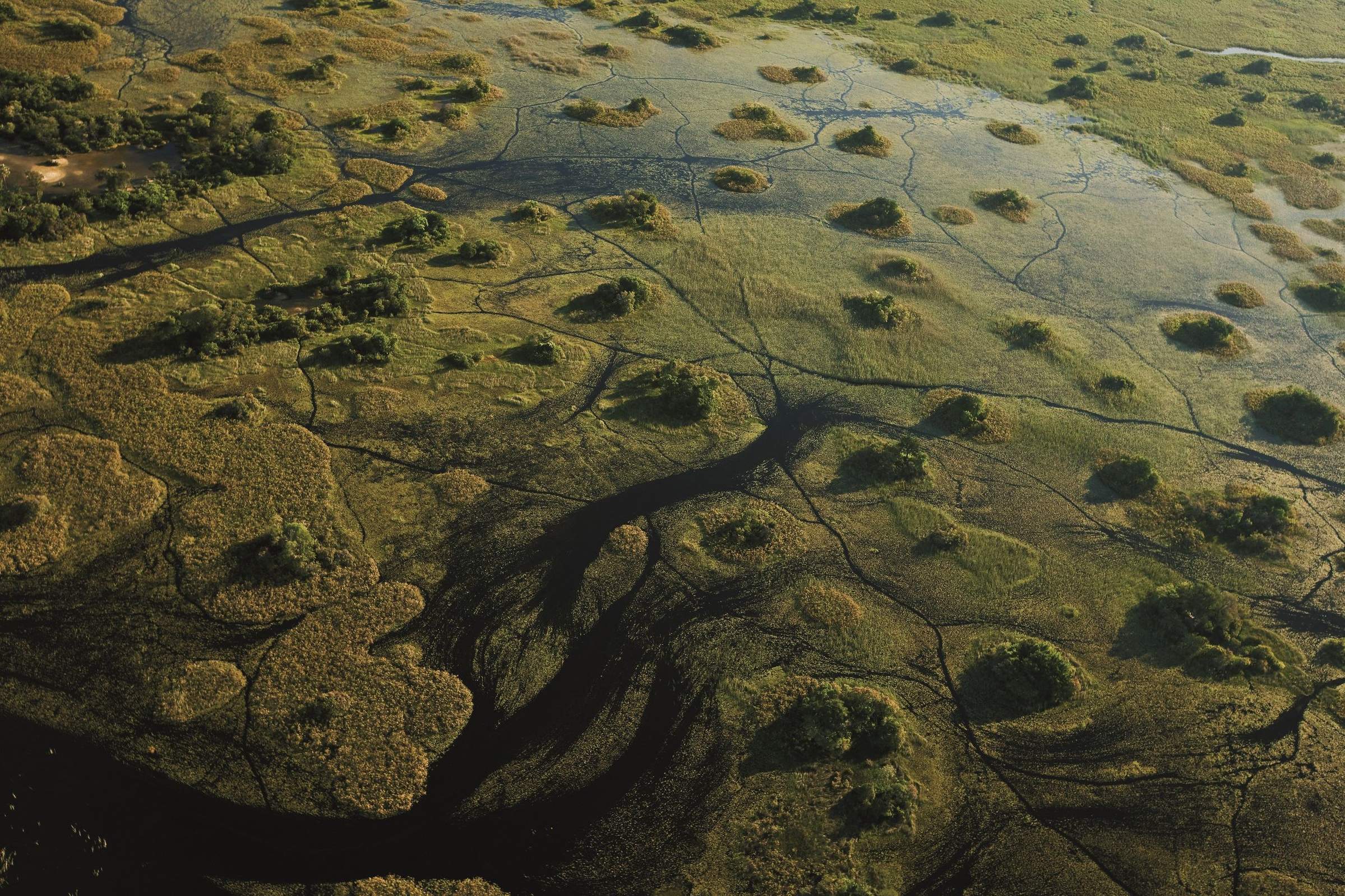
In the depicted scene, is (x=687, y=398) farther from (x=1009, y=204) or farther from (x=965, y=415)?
(x=1009, y=204)

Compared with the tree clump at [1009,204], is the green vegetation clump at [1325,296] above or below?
below

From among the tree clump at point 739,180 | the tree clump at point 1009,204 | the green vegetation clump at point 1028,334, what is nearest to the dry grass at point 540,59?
the tree clump at point 739,180

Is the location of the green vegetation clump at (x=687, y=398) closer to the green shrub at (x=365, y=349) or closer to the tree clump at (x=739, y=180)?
the green shrub at (x=365, y=349)

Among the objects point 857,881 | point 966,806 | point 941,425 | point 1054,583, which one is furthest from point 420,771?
point 941,425

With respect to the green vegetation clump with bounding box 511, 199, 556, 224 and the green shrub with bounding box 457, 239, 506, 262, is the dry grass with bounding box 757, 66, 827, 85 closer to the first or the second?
the green vegetation clump with bounding box 511, 199, 556, 224

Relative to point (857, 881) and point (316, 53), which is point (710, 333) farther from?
point (316, 53)

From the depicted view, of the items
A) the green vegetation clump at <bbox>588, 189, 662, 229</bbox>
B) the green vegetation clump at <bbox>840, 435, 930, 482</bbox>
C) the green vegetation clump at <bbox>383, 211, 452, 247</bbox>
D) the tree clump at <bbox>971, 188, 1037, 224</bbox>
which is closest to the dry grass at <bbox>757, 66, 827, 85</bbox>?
the tree clump at <bbox>971, 188, 1037, 224</bbox>
